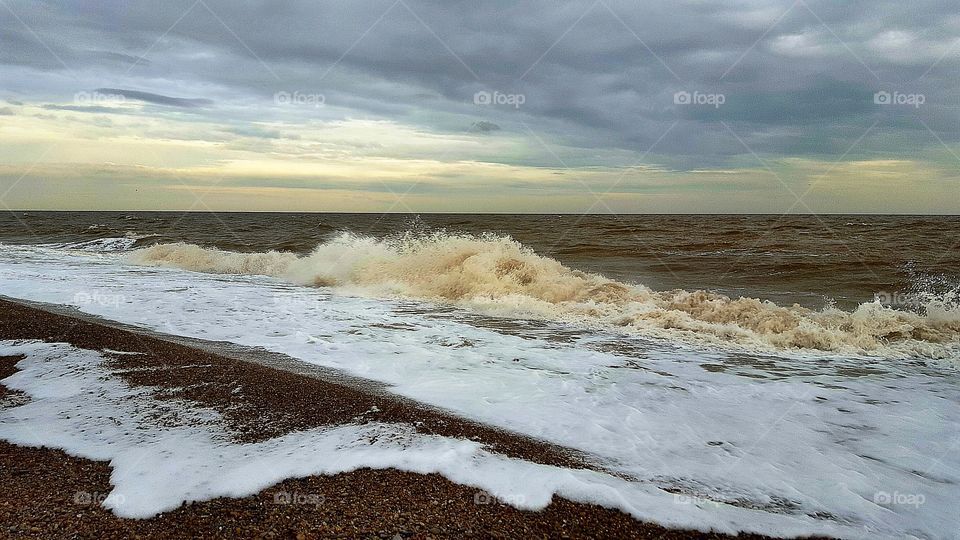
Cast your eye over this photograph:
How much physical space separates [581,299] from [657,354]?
4.15 metres

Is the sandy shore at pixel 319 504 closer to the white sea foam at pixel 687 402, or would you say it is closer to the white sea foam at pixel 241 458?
the white sea foam at pixel 241 458

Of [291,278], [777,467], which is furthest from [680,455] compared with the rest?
[291,278]

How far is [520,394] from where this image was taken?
5.60 m

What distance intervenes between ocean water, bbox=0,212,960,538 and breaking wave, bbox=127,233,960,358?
5 centimetres

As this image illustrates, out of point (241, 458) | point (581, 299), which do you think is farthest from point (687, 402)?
point (581, 299)

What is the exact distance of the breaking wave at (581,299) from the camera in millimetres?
8531

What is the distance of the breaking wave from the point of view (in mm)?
8531

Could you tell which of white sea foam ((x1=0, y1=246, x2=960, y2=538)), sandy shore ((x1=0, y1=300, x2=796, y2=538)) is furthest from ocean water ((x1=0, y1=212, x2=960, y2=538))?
sandy shore ((x1=0, y1=300, x2=796, y2=538))

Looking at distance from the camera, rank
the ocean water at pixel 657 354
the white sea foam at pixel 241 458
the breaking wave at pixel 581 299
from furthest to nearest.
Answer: the breaking wave at pixel 581 299 < the ocean water at pixel 657 354 < the white sea foam at pixel 241 458

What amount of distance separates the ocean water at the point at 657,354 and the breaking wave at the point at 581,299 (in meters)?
0.05

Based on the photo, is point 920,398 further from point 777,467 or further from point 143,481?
point 143,481

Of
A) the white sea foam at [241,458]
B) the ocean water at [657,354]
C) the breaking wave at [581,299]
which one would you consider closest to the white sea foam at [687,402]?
the ocean water at [657,354]

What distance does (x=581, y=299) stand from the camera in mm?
11656

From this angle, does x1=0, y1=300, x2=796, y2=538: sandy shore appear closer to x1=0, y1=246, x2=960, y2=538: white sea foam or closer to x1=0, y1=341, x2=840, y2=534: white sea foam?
x1=0, y1=341, x2=840, y2=534: white sea foam
